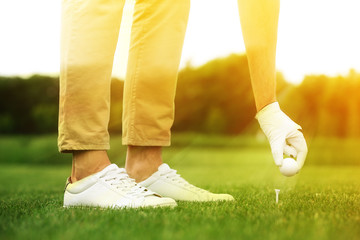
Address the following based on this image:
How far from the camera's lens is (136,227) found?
1.38m

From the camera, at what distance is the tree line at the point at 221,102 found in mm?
10688

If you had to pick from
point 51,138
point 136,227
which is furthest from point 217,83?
point 136,227

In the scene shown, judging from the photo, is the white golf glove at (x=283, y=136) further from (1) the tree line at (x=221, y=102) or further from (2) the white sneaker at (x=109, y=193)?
(1) the tree line at (x=221, y=102)

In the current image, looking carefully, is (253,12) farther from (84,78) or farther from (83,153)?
(83,153)

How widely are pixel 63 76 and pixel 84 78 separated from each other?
0.35ft

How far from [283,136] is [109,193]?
845 millimetres

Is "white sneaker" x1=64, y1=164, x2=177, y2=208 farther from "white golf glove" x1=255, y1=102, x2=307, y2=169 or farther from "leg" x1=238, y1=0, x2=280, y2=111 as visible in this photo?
"leg" x1=238, y1=0, x2=280, y2=111

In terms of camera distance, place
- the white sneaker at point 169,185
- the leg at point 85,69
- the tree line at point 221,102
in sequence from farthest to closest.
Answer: the tree line at point 221,102, the white sneaker at point 169,185, the leg at point 85,69

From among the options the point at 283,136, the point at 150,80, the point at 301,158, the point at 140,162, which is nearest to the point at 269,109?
the point at 283,136

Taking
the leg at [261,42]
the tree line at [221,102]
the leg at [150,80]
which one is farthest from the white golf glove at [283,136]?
the tree line at [221,102]

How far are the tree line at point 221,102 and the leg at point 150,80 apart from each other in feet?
24.0

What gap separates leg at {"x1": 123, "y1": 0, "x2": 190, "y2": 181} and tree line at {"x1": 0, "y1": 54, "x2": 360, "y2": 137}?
7321 millimetres

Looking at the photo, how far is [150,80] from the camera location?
90.6 inches

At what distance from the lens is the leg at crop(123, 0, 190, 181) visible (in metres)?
2.31
